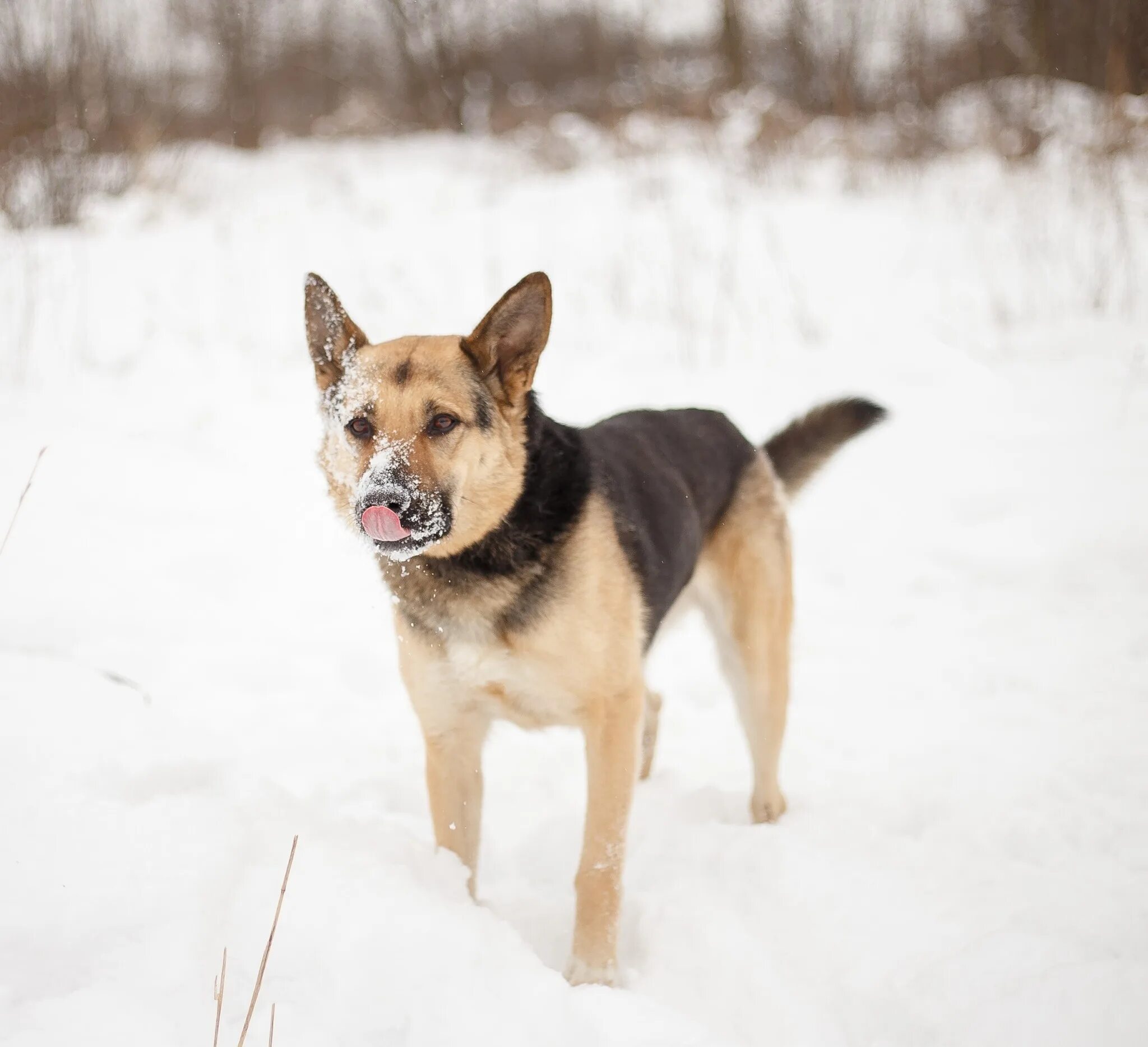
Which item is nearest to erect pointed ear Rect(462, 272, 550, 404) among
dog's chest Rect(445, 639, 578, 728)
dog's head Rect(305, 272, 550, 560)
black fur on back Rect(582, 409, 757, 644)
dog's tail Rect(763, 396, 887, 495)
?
dog's head Rect(305, 272, 550, 560)

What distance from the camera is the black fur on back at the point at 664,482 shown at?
2.56m

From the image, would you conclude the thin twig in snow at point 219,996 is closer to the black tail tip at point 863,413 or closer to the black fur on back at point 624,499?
the black fur on back at point 624,499

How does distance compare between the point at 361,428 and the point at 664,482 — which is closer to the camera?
the point at 361,428

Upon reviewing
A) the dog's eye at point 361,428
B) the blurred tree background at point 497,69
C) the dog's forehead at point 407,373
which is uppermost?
the blurred tree background at point 497,69

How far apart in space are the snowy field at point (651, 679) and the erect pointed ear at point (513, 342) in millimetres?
1004

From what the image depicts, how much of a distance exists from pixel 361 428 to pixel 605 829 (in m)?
1.23

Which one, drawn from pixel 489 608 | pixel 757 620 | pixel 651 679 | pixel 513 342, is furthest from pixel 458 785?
pixel 651 679

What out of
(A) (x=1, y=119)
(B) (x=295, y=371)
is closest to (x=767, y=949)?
(B) (x=295, y=371)

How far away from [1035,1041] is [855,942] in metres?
0.45

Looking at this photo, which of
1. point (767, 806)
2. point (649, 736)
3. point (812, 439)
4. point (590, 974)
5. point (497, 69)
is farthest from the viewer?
point (497, 69)

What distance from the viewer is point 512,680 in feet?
7.45

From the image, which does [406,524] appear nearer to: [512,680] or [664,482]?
[512,680]

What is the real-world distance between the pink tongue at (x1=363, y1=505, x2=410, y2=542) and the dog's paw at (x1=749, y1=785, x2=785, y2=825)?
1597 millimetres

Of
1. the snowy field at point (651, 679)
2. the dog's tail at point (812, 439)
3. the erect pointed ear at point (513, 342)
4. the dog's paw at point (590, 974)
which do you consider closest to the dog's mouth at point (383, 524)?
the erect pointed ear at point (513, 342)
